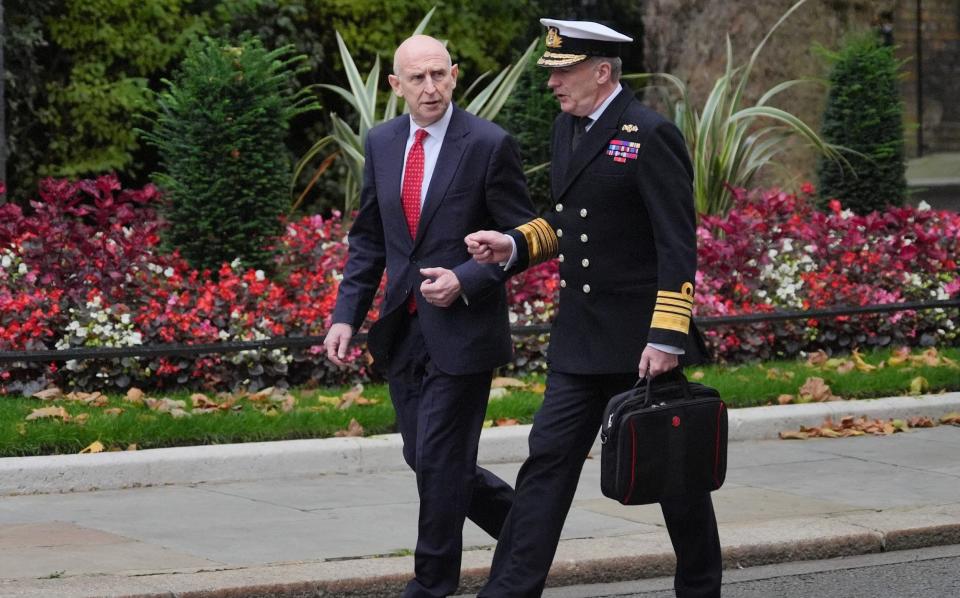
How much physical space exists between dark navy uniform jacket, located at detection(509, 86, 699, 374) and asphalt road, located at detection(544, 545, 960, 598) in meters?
1.41

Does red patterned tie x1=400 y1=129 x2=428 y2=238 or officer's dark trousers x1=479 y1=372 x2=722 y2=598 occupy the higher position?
red patterned tie x1=400 y1=129 x2=428 y2=238

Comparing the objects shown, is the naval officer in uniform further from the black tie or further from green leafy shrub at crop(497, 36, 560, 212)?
green leafy shrub at crop(497, 36, 560, 212)

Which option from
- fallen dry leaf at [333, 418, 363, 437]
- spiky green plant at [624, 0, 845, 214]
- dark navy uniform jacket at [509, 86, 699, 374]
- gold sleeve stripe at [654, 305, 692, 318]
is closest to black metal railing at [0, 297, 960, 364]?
fallen dry leaf at [333, 418, 363, 437]

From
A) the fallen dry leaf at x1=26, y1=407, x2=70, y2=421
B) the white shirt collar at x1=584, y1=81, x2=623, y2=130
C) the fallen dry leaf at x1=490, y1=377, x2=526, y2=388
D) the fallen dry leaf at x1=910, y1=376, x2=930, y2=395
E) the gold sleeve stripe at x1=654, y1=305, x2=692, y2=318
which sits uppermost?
the white shirt collar at x1=584, y1=81, x2=623, y2=130

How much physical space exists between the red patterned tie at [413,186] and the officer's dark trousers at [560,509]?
669mm

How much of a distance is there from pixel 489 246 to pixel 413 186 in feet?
1.57

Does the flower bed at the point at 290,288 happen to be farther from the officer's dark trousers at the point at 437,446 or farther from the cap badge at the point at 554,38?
the cap badge at the point at 554,38

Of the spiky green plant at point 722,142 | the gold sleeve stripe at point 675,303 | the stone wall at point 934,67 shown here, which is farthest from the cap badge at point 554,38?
the stone wall at point 934,67

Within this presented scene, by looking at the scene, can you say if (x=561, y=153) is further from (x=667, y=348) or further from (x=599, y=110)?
(x=667, y=348)

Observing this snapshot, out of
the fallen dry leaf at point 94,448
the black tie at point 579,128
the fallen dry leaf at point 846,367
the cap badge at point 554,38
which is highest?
the cap badge at point 554,38

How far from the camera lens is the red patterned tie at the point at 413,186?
5210 millimetres

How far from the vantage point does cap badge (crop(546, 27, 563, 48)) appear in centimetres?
482

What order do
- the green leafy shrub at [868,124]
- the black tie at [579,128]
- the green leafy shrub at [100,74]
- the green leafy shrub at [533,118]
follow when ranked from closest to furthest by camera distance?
the black tie at [579,128]
the green leafy shrub at [533,118]
the green leafy shrub at [868,124]
the green leafy shrub at [100,74]

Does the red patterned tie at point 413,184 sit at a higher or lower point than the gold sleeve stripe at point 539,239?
higher
